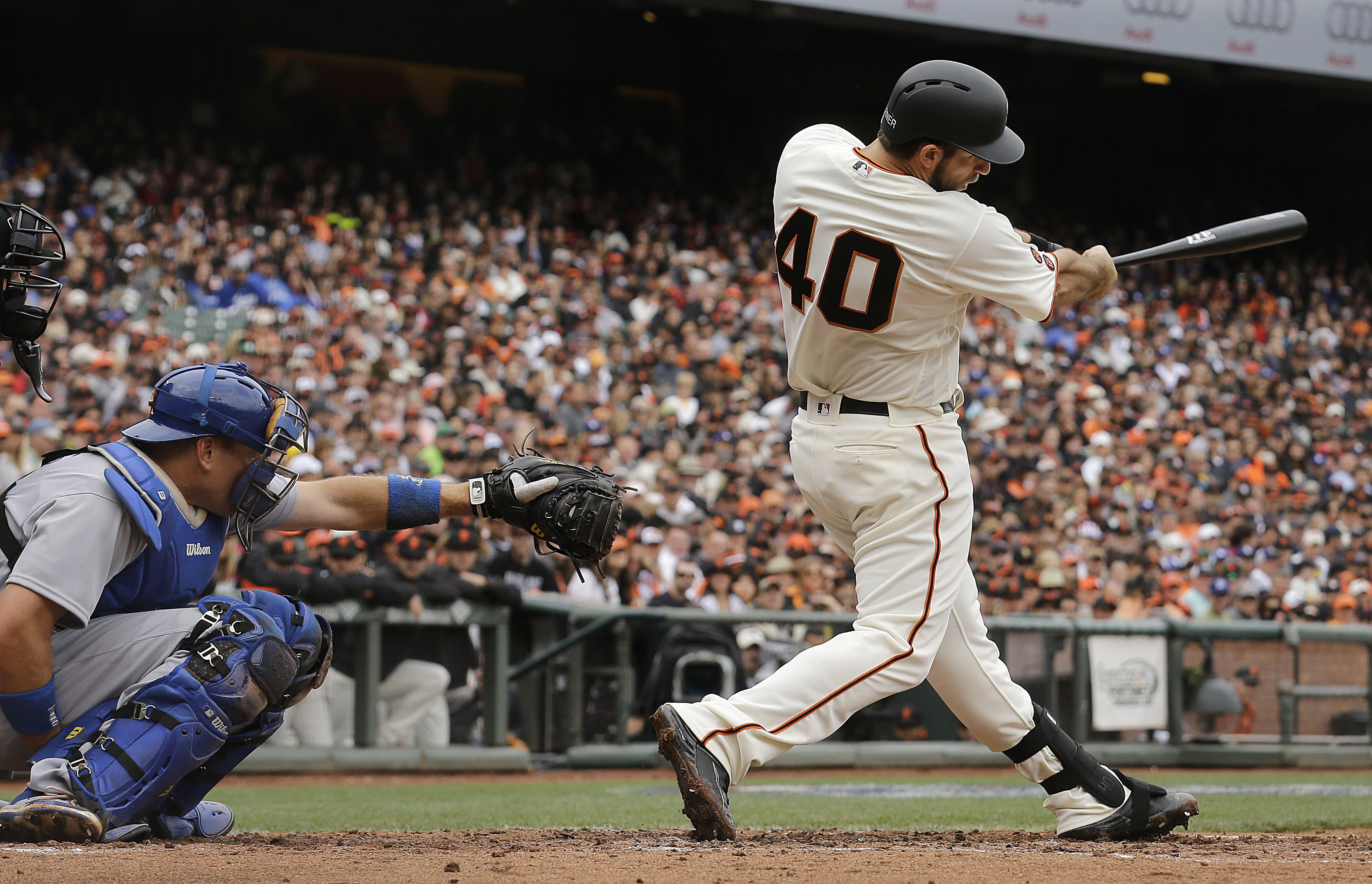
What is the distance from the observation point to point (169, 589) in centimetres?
338

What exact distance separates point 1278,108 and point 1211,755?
14533mm

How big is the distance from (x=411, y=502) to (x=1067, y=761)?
1.78m

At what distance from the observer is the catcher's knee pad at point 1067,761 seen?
3.62m

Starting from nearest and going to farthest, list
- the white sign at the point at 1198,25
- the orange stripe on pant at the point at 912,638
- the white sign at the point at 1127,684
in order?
the orange stripe on pant at the point at 912,638, the white sign at the point at 1127,684, the white sign at the point at 1198,25

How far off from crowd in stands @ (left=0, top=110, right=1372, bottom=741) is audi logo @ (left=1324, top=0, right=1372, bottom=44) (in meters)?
3.40

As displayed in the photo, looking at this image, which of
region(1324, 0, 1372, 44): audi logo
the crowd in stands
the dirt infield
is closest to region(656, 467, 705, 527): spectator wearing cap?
the crowd in stands

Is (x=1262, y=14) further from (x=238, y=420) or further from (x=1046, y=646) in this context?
(x=238, y=420)

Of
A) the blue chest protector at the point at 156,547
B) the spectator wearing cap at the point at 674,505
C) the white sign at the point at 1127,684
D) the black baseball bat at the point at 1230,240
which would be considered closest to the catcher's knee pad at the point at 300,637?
the blue chest protector at the point at 156,547

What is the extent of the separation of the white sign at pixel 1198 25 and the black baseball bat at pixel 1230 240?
39.7 feet

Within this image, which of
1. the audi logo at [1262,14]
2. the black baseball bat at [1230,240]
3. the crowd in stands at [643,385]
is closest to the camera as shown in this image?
the black baseball bat at [1230,240]

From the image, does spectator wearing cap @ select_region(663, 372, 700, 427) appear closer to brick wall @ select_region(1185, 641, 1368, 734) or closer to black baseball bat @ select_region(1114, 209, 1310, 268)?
brick wall @ select_region(1185, 641, 1368, 734)

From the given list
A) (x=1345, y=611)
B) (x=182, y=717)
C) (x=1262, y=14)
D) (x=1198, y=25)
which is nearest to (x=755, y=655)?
(x=182, y=717)

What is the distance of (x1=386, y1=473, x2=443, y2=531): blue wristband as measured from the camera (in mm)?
3414

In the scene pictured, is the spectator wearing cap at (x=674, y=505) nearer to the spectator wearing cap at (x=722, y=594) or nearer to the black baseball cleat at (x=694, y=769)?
the spectator wearing cap at (x=722, y=594)
